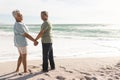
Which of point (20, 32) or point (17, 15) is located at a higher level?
point (17, 15)

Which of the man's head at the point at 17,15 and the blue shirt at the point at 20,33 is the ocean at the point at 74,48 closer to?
the blue shirt at the point at 20,33

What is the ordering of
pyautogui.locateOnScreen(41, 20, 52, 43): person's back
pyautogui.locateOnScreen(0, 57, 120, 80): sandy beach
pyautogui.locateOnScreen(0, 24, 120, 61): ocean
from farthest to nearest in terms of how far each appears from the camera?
pyautogui.locateOnScreen(0, 24, 120, 61): ocean < pyautogui.locateOnScreen(41, 20, 52, 43): person's back < pyautogui.locateOnScreen(0, 57, 120, 80): sandy beach

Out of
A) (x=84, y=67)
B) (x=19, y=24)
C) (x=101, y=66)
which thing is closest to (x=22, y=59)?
(x=19, y=24)

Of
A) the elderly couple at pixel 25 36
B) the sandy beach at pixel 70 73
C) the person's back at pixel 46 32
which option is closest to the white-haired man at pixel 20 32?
the elderly couple at pixel 25 36

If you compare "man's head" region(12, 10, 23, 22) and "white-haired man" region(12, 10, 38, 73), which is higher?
"man's head" region(12, 10, 23, 22)

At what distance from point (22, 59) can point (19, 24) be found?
881 millimetres

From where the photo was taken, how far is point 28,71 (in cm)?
668

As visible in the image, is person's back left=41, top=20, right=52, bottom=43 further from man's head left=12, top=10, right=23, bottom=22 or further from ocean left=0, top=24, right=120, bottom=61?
ocean left=0, top=24, right=120, bottom=61

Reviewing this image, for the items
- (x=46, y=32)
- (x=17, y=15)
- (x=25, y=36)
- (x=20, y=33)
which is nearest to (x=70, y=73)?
(x=46, y=32)

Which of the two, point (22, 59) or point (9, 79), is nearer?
point (9, 79)

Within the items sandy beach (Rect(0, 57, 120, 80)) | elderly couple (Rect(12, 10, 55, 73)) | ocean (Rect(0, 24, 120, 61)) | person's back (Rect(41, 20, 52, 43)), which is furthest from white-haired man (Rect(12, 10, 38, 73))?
ocean (Rect(0, 24, 120, 61))

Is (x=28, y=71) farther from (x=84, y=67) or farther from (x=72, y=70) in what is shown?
(x=84, y=67)

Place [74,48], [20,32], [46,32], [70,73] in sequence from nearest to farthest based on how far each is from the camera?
1. [20,32]
2. [46,32]
3. [70,73]
4. [74,48]

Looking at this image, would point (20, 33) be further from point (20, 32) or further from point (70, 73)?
point (70, 73)
